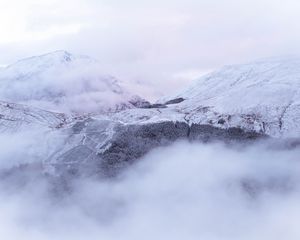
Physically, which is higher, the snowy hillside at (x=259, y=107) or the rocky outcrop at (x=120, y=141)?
the snowy hillside at (x=259, y=107)

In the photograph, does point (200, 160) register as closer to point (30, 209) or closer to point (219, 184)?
point (219, 184)

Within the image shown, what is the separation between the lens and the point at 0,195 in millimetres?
166625

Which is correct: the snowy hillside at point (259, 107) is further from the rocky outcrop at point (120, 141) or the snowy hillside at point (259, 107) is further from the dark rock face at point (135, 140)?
the dark rock face at point (135, 140)

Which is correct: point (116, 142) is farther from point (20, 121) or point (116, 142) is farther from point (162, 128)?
point (20, 121)

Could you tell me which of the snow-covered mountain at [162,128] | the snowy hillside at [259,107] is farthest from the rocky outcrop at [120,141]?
the snowy hillside at [259,107]

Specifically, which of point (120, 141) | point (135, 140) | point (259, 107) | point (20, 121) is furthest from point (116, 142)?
point (259, 107)

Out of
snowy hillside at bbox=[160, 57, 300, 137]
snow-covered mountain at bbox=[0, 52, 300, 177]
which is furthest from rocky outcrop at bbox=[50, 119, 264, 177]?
snowy hillside at bbox=[160, 57, 300, 137]

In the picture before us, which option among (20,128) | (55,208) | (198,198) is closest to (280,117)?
(198,198)

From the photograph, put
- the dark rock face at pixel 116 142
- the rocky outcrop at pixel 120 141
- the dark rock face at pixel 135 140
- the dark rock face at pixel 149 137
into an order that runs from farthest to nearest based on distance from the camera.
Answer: the dark rock face at pixel 149 137, the dark rock face at pixel 135 140, the rocky outcrop at pixel 120 141, the dark rock face at pixel 116 142

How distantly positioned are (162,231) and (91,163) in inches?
1160

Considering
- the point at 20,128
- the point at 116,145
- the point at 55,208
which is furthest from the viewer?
the point at 20,128

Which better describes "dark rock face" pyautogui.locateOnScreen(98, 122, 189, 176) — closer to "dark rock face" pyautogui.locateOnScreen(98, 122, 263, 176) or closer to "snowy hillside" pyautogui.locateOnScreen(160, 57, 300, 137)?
"dark rock face" pyautogui.locateOnScreen(98, 122, 263, 176)

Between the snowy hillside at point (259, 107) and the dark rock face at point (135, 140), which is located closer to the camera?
the dark rock face at point (135, 140)

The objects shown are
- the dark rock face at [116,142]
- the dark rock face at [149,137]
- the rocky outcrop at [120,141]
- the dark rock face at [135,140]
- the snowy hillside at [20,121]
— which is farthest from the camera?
the snowy hillside at [20,121]
